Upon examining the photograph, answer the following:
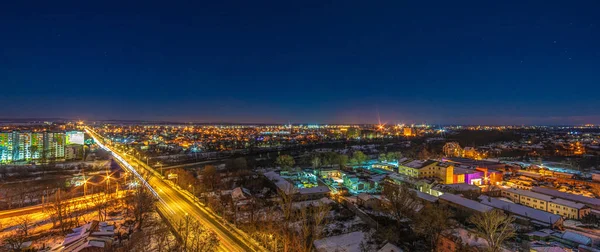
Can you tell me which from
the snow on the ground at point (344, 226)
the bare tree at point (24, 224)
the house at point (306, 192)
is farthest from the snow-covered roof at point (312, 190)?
the bare tree at point (24, 224)

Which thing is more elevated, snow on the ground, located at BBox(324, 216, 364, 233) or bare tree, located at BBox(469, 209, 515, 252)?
bare tree, located at BBox(469, 209, 515, 252)

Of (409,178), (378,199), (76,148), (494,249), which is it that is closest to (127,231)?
(378,199)

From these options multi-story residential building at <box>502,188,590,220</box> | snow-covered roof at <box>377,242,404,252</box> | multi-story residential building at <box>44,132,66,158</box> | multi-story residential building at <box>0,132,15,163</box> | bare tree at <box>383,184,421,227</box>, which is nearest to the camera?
snow-covered roof at <box>377,242,404,252</box>

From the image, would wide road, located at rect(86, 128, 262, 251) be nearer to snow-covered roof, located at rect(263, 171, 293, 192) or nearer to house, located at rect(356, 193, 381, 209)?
snow-covered roof, located at rect(263, 171, 293, 192)

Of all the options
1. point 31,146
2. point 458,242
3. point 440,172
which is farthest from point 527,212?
point 31,146

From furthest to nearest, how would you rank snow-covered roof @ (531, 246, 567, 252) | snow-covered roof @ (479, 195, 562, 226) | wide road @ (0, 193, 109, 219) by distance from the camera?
wide road @ (0, 193, 109, 219), snow-covered roof @ (479, 195, 562, 226), snow-covered roof @ (531, 246, 567, 252)

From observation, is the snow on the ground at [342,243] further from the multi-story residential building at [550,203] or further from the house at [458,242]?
the multi-story residential building at [550,203]

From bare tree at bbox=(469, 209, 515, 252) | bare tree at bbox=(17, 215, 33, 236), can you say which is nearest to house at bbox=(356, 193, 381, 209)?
bare tree at bbox=(469, 209, 515, 252)

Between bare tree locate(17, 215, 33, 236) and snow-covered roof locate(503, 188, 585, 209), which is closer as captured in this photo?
bare tree locate(17, 215, 33, 236)
